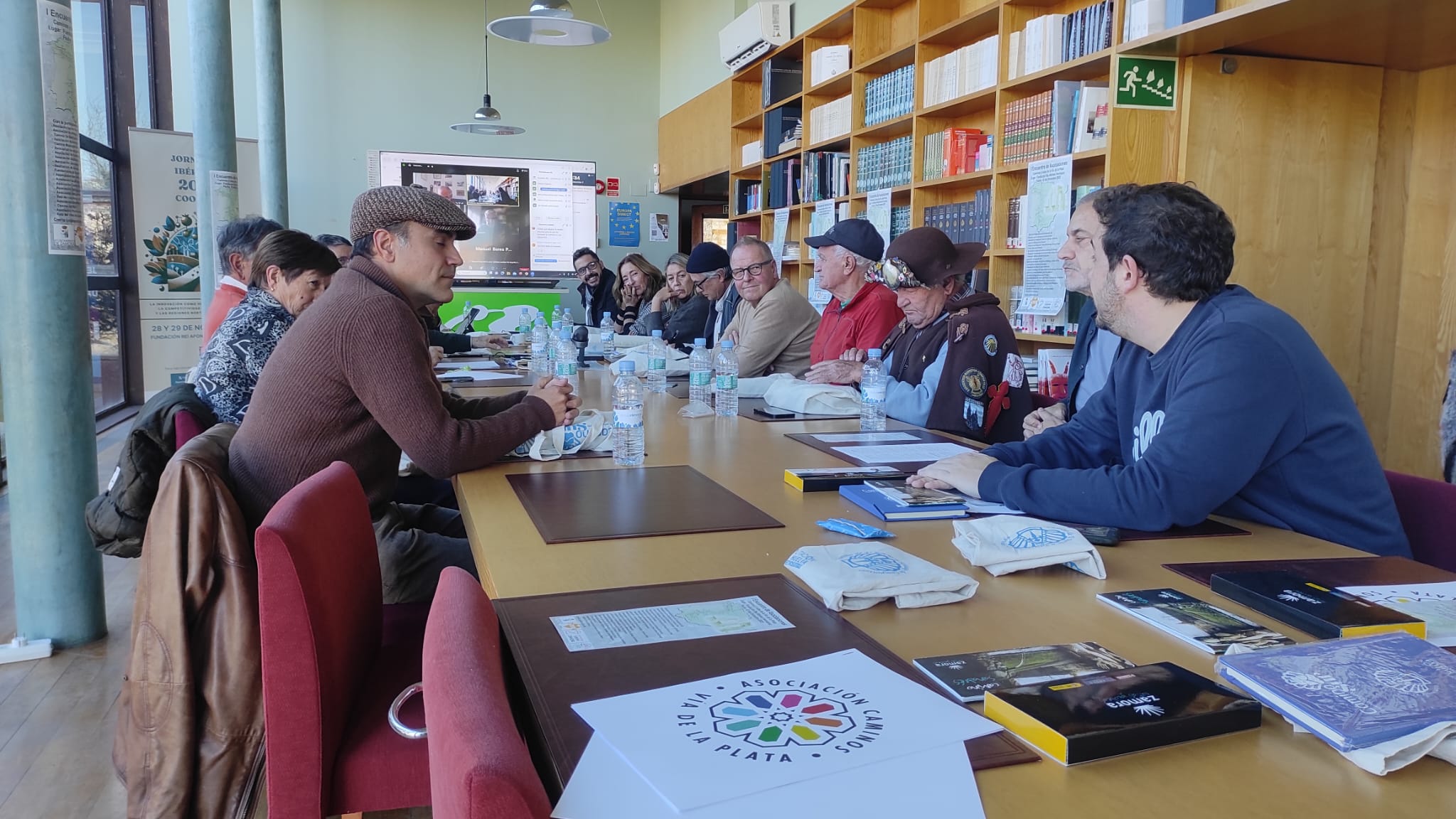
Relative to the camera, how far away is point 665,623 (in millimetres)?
1054

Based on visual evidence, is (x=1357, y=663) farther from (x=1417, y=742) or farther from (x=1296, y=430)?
(x=1296, y=430)

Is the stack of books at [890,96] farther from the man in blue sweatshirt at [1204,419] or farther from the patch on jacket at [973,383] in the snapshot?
the man in blue sweatshirt at [1204,419]

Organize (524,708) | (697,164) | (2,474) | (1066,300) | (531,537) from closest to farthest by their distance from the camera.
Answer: (524,708) → (531,537) → (1066,300) → (2,474) → (697,164)

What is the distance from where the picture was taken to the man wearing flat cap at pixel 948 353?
2736mm

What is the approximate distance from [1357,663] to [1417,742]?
0.14 meters

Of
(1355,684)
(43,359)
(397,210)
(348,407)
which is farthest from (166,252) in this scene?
(1355,684)

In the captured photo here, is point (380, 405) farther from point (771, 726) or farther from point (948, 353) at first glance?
point (948, 353)

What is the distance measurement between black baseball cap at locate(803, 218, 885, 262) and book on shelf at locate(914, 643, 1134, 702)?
307cm

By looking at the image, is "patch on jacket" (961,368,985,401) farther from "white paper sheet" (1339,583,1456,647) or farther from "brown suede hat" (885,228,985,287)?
"white paper sheet" (1339,583,1456,647)

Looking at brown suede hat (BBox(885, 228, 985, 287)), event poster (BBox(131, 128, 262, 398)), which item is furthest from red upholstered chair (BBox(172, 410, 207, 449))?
event poster (BBox(131, 128, 262, 398))

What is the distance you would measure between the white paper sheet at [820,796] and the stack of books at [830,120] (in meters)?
5.37

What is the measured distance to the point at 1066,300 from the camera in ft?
12.9

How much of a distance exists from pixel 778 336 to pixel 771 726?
354cm

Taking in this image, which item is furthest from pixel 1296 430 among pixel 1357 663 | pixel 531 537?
pixel 531 537
